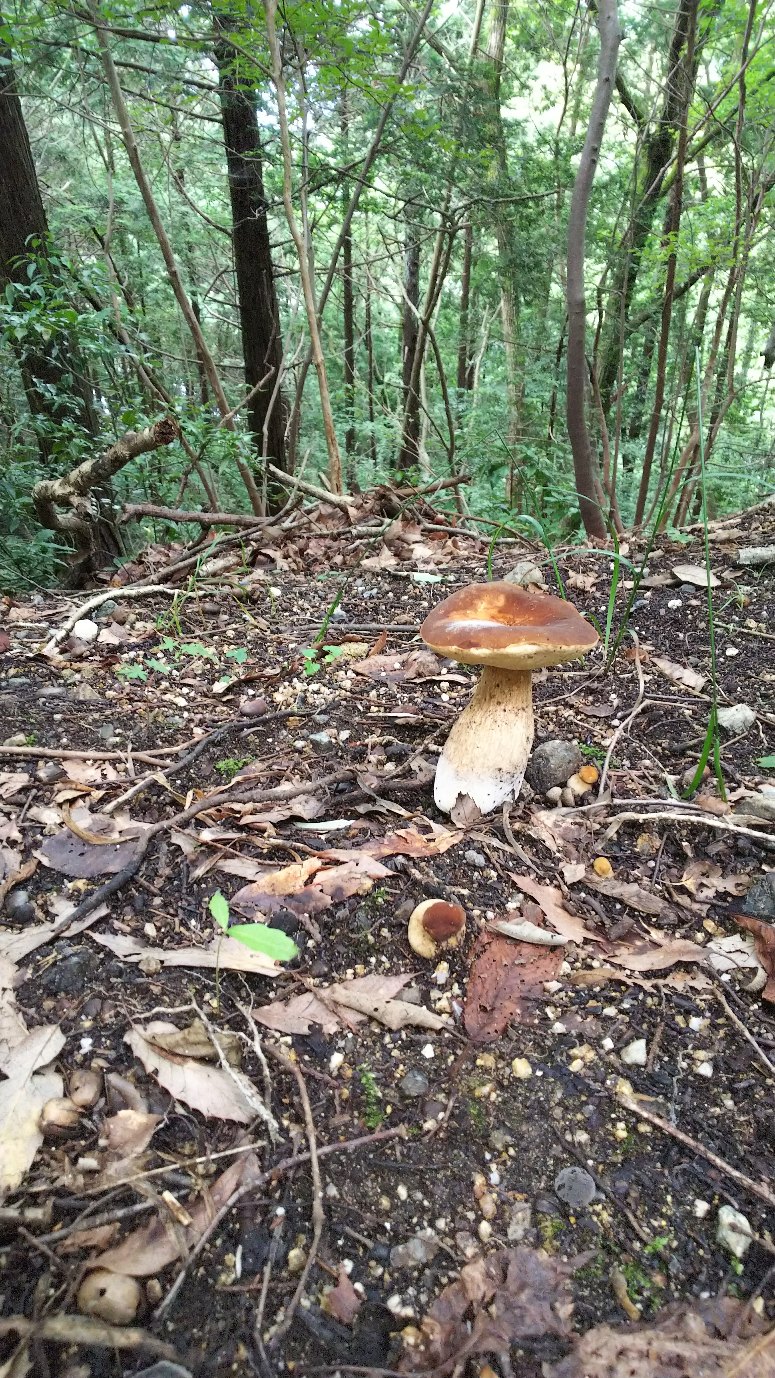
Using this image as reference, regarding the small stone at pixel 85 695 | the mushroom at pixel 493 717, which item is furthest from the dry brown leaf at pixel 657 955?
the small stone at pixel 85 695

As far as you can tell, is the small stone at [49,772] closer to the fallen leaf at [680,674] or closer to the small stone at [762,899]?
the small stone at [762,899]

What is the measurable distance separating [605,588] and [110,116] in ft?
24.6

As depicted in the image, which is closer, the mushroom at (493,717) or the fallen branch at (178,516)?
the mushroom at (493,717)

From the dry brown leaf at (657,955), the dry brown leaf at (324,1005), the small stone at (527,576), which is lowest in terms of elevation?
the dry brown leaf at (657,955)

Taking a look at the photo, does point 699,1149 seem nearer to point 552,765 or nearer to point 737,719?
point 552,765

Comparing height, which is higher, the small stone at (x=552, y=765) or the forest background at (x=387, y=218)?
the forest background at (x=387, y=218)

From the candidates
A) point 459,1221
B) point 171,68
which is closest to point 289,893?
point 459,1221

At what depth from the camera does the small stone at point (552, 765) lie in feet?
7.75

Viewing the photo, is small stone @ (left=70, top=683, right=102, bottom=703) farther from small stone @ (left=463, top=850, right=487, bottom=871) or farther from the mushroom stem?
small stone @ (left=463, top=850, right=487, bottom=871)

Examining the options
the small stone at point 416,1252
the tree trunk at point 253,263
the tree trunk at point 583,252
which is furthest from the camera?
the tree trunk at point 253,263

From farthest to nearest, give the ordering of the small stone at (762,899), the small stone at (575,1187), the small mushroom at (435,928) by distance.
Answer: the small stone at (762,899) → the small mushroom at (435,928) → the small stone at (575,1187)

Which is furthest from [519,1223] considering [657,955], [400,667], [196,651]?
[196,651]

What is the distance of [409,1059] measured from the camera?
Answer: 1.49 meters

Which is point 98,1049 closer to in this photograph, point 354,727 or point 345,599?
point 354,727
